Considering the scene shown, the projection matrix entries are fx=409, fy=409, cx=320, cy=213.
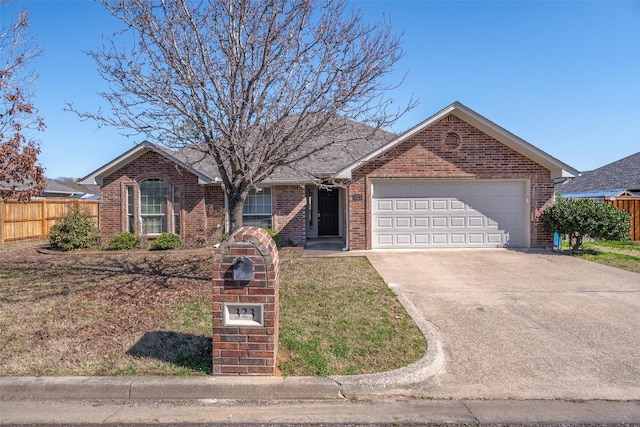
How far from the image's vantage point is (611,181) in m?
25.0

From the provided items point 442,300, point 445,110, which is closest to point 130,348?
point 442,300

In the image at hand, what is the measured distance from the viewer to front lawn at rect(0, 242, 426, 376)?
14.6ft

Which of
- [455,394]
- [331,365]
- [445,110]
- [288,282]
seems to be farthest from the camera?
[445,110]

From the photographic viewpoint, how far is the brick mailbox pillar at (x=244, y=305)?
4121mm

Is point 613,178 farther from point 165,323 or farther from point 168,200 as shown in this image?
point 165,323

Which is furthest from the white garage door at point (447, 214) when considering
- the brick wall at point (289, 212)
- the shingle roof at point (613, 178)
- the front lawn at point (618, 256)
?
the shingle roof at point (613, 178)

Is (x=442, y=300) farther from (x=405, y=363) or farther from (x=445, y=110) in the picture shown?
(x=445, y=110)

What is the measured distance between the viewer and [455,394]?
3.96m

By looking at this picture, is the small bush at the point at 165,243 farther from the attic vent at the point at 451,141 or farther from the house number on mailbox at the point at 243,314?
the house number on mailbox at the point at 243,314

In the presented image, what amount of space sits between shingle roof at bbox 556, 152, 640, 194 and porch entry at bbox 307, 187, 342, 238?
44.2ft

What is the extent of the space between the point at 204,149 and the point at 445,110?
8.12 metres

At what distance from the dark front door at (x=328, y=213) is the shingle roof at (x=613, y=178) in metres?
13.5

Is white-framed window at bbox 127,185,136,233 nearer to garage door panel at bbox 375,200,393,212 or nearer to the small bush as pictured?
the small bush

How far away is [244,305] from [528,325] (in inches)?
163
